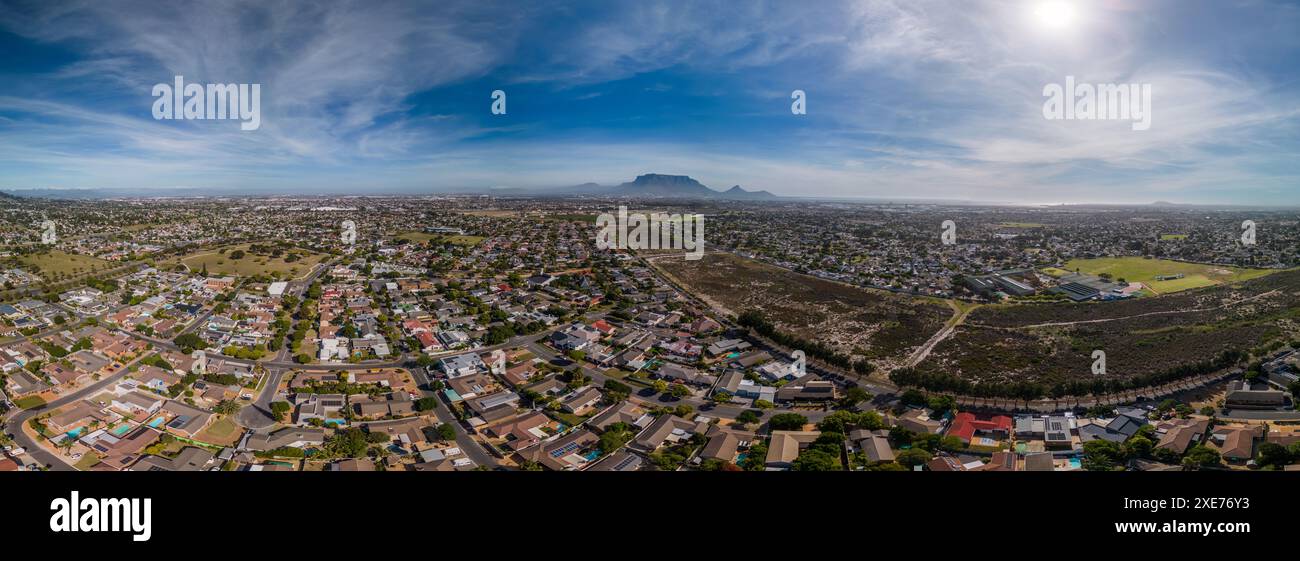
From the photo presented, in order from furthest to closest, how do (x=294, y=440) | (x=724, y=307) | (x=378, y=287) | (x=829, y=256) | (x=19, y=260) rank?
(x=829, y=256) < (x=19, y=260) < (x=378, y=287) < (x=724, y=307) < (x=294, y=440)

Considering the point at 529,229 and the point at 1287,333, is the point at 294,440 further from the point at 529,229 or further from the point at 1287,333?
the point at 529,229

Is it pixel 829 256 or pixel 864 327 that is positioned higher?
pixel 829 256

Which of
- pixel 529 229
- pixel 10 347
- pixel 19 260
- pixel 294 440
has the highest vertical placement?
pixel 529 229

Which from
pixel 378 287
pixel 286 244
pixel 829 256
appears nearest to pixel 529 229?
pixel 286 244

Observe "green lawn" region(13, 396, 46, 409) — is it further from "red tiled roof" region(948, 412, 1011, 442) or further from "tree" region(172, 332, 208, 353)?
"red tiled roof" region(948, 412, 1011, 442)

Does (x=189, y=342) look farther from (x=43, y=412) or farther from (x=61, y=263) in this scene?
(x=61, y=263)

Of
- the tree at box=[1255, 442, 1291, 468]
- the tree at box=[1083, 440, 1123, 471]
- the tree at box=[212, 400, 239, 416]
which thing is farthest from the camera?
the tree at box=[212, 400, 239, 416]

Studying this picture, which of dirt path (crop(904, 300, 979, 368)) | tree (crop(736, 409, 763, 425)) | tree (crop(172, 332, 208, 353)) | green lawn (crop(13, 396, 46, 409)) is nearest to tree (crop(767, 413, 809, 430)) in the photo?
tree (crop(736, 409, 763, 425))
